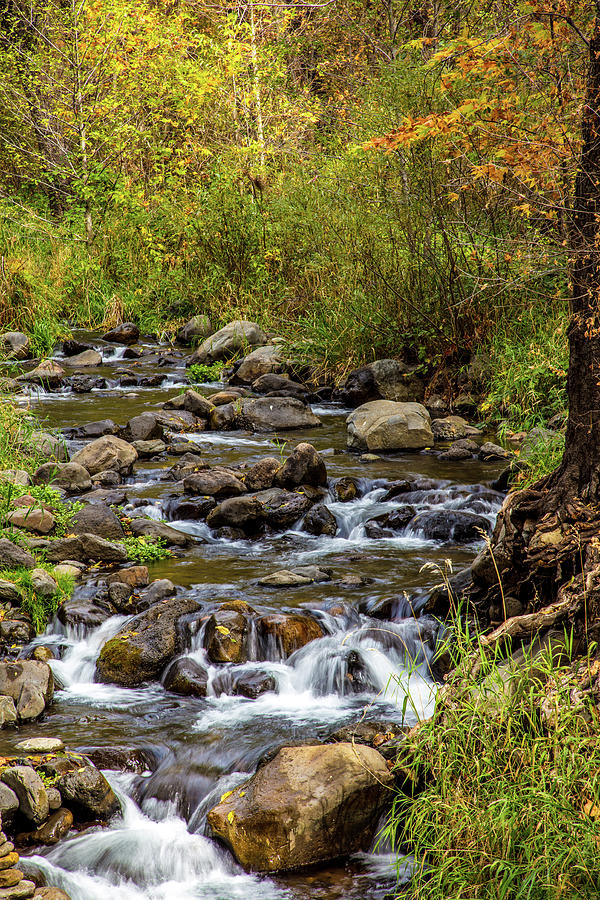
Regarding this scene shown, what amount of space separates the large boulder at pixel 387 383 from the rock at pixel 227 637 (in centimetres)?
621

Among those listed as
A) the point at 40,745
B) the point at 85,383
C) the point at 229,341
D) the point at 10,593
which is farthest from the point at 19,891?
the point at 229,341

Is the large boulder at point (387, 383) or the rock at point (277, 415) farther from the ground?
the large boulder at point (387, 383)

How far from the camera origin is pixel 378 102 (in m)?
10.9

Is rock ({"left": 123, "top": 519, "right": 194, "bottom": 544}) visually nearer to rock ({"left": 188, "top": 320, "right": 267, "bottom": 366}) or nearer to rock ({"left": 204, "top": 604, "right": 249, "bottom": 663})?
rock ({"left": 204, "top": 604, "right": 249, "bottom": 663})

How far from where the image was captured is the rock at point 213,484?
809cm

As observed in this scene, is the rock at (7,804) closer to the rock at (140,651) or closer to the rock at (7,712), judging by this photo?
the rock at (7,712)

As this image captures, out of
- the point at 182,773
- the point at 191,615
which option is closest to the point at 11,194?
the point at 191,615

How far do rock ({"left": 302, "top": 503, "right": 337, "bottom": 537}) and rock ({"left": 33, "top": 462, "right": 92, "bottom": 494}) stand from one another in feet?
7.46

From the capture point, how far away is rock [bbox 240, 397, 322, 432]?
425 inches

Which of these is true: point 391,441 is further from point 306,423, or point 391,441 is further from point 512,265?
point 512,265

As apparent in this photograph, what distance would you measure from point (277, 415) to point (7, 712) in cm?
663

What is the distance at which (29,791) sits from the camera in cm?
380

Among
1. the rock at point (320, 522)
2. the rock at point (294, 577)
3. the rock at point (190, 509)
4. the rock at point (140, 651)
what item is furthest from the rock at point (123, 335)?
the rock at point (140, 651)

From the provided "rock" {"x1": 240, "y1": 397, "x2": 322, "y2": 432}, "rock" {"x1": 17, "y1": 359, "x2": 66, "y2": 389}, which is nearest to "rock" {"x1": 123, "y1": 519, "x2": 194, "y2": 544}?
"rock" {"x1": 240, "y1": 397, "x2": 322, "y2": 432}
